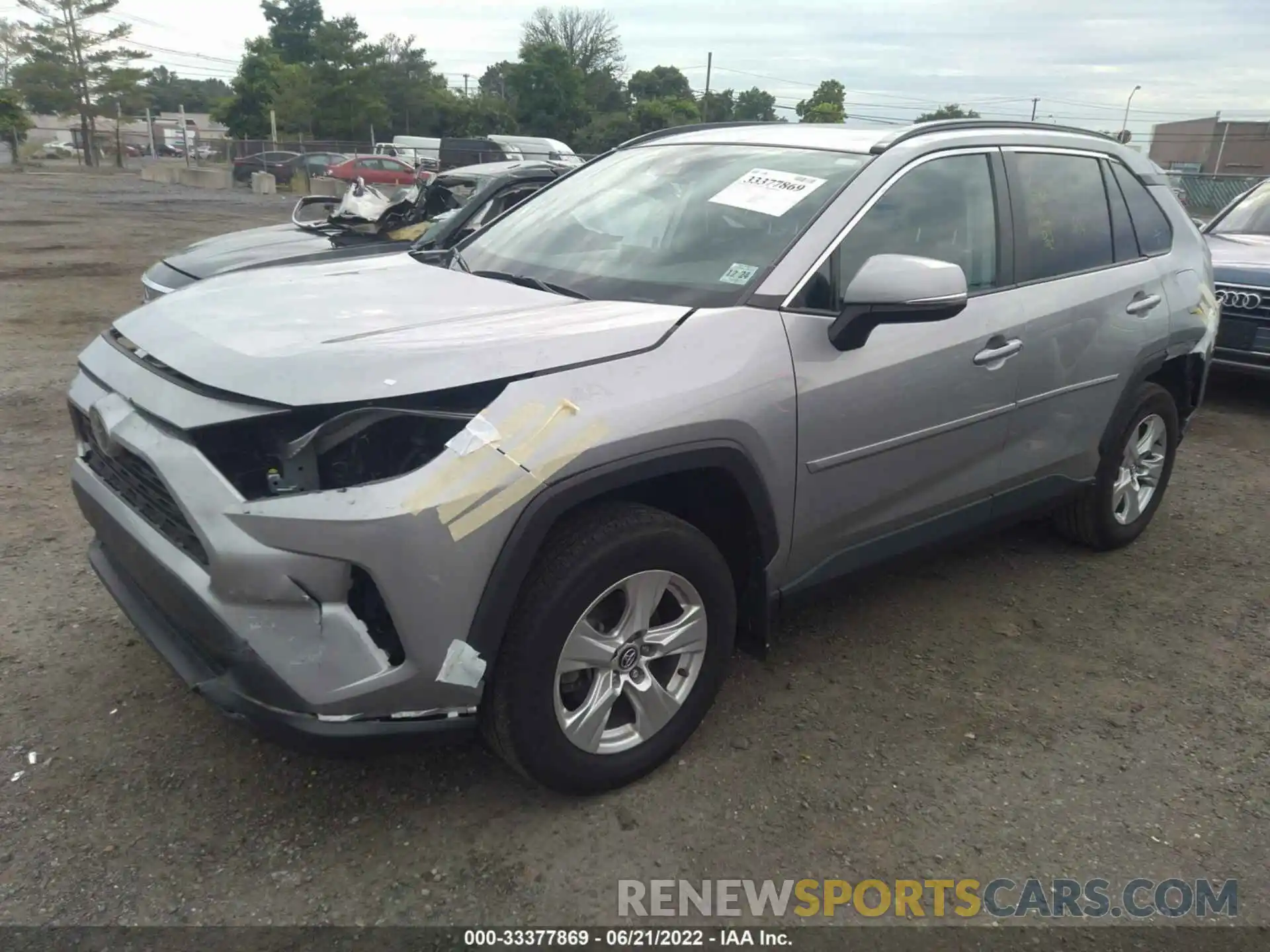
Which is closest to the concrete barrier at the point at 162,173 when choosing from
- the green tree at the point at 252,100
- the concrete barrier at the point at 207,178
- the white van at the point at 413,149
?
the concrete barrier at the point at 207,178

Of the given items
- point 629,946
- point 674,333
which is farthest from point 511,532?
point 629,946

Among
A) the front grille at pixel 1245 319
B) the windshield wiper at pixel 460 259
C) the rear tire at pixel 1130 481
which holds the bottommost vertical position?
the rear tire at pixel 1130 481

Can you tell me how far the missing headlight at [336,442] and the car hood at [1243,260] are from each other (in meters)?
6.35

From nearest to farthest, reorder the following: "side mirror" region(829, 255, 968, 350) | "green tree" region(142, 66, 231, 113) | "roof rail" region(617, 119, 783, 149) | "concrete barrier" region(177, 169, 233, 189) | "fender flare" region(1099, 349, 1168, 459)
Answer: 1. "side mirror" region(829, 255, 968, 350)
2. "roof rail" region(617, 119, 783, 149)
3. "fender flare" region(1099, 349, 1168, 459)
4. "concrete barrier" region(177, 169, 233, 189)
5. "green tree" region(142, 66, 231, 113)

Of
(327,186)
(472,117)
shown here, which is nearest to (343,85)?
(472,117)

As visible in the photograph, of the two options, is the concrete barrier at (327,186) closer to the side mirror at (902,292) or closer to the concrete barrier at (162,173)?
the concrete barrier at (162,173)

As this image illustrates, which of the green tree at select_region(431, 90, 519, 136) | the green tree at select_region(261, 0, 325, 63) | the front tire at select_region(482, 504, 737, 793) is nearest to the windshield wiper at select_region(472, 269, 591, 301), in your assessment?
the front tire at select_region(482, 504, 737, 793)

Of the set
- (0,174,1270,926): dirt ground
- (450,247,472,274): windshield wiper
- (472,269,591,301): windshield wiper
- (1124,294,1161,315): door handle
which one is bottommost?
(0,174,1270,926): dirt ground

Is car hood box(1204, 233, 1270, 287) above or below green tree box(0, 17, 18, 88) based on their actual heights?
below

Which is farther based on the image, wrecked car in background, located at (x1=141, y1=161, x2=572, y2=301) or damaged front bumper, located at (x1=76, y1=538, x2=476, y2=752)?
wrecked car in background, located at (x1=141, y1=161, x2=572, y2=301)

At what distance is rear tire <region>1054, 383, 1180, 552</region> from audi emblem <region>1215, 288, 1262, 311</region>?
2.84 m

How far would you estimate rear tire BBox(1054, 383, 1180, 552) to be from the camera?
4.11 meters

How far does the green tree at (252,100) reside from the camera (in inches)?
2110

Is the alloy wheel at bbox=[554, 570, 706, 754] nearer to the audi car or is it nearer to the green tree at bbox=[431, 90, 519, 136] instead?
the audi car
